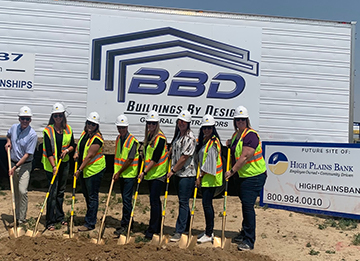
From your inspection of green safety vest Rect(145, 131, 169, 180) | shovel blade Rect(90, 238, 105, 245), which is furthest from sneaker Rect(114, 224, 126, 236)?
green safety vest Rect(145, 131, 169, 180)

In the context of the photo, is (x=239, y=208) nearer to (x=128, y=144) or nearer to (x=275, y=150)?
(x=275, y=150)

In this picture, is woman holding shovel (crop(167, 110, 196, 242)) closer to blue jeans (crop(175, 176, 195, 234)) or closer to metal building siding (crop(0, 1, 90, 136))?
blue jeans (crop(175, 176, 195, 234))

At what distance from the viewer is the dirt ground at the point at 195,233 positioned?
187 inches

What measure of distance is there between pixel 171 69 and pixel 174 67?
76mm

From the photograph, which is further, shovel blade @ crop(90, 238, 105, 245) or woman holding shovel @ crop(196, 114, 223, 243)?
woman holding shovel @ crop(196, 114, 223, 243)

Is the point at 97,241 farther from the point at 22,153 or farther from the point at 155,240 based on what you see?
the point at 22,153

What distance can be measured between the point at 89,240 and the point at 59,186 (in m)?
1.11

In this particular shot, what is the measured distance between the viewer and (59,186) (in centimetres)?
600

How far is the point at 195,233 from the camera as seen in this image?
19.9ft

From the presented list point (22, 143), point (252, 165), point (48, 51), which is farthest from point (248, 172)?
point (48, 51)

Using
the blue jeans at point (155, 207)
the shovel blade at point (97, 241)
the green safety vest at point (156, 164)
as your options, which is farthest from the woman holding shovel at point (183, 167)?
the shovel blade at point (97, 241)

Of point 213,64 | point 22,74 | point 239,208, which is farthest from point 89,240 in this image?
point 213,64

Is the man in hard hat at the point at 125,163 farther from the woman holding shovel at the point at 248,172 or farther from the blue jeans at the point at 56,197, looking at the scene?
the woman holding shovel at the point at 248,172

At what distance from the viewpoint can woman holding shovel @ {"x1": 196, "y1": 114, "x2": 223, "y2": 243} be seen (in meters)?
5.42
